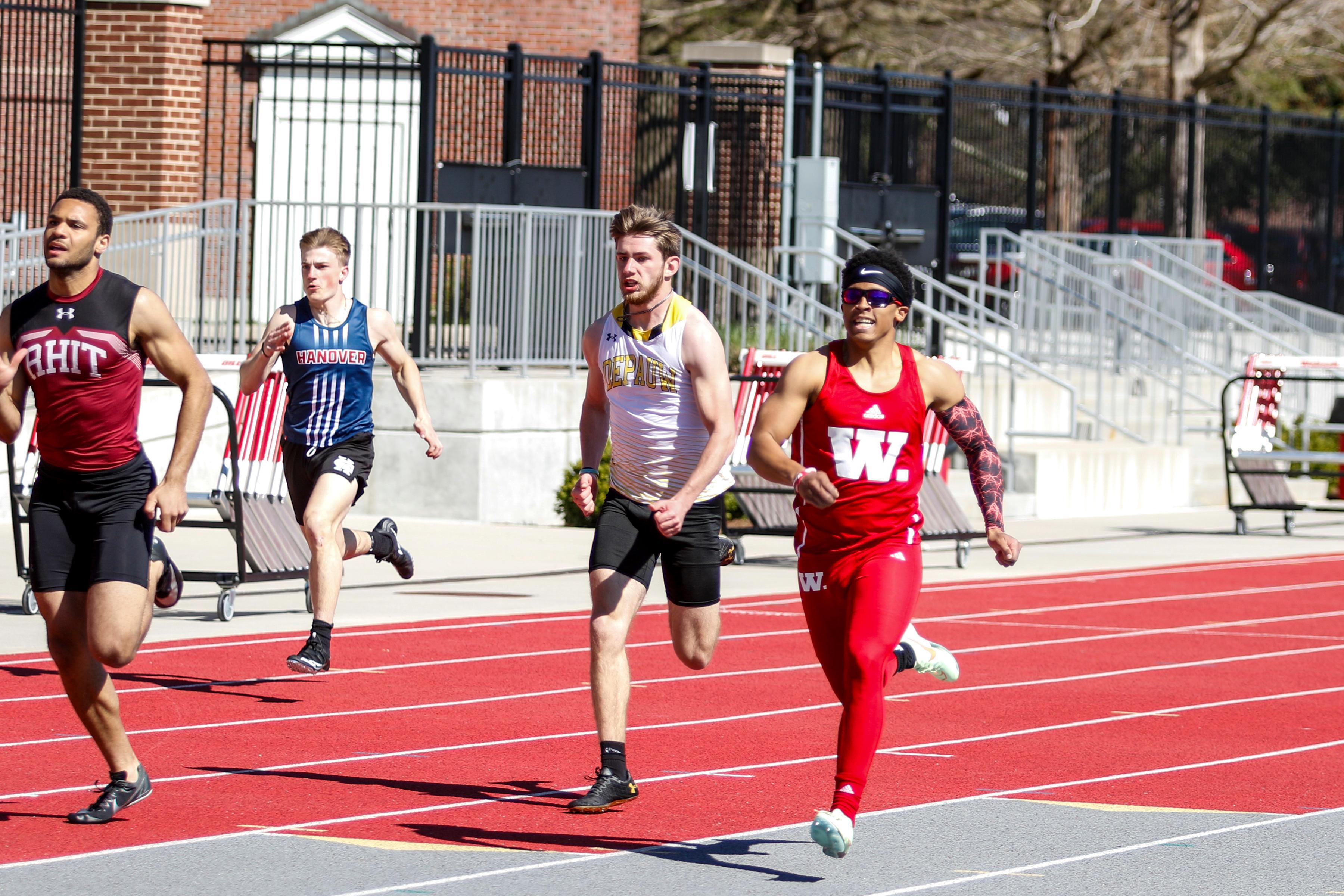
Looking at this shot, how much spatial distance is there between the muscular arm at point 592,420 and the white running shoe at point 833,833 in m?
1.66

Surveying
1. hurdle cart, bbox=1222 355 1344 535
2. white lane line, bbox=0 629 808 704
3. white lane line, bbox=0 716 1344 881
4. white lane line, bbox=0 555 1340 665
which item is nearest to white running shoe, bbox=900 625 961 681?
white lane line, bbox=0 716 1344 881

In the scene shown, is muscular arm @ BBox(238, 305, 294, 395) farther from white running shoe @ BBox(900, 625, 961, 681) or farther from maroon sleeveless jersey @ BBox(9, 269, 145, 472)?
white running shoe @ BBox(900, 625, 961, 681)

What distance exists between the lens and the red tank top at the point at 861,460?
6832 millimetres

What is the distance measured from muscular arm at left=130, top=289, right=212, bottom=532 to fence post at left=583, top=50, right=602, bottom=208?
49.0ft

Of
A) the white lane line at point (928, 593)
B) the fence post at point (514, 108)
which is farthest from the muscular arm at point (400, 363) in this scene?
Answer: the fence post at point (514, 108)

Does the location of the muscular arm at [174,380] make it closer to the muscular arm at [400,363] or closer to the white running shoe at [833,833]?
the white running shoe at [833,833]

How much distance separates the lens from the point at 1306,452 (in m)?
19.7

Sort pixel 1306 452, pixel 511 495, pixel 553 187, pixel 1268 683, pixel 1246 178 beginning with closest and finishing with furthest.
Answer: pixel 1268 683 < pixel 511 495 < pixel 1306 452 < pixel 553 187 < pixel 1246 178

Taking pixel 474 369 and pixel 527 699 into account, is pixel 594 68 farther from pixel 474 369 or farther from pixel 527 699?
pixel 527 699

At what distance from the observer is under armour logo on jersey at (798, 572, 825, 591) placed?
6852 millimetres

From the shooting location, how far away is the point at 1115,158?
28.5 metres

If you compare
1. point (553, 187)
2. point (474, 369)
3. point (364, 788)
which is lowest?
point (364, 788)

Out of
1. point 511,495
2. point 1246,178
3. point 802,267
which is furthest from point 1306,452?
point 1246,178

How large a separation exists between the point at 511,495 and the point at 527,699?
8813mm
